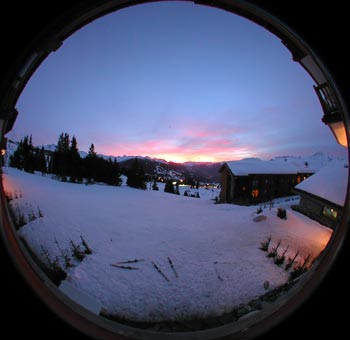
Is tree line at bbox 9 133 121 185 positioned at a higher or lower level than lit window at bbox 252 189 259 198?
higher

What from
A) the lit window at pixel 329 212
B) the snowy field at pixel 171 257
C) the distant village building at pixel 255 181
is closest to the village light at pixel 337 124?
the snowy field at pixel 171 257

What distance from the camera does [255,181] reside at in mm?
27438

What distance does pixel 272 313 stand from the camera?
1.32 m

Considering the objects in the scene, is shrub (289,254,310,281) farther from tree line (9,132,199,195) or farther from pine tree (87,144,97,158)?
pine tree (87,144,97,158)

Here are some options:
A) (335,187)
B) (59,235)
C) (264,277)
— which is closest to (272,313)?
(264,277)

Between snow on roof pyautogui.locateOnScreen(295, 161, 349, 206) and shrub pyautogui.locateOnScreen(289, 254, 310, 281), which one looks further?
snow on roof pyautogui.locateOnScreen(295, 161, 349, 206)

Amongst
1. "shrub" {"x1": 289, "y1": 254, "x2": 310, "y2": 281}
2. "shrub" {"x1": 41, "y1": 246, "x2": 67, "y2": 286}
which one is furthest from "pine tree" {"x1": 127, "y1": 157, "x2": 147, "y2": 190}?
"shrub" {"x1": 289, "y1": 254, "x2": 310, "y2": 281}

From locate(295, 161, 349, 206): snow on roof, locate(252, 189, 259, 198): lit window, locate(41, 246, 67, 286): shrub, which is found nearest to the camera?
locate(41, 246, 67, 286): shrub

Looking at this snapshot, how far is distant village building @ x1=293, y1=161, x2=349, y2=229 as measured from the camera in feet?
33.5

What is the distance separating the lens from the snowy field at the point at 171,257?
16.8ft

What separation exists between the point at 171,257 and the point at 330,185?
1056cm

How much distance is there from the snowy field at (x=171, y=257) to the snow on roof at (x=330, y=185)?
1971 millimetres

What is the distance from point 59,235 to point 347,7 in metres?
10.1

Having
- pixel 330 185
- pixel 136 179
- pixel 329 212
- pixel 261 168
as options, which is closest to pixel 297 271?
pixel 329 212
